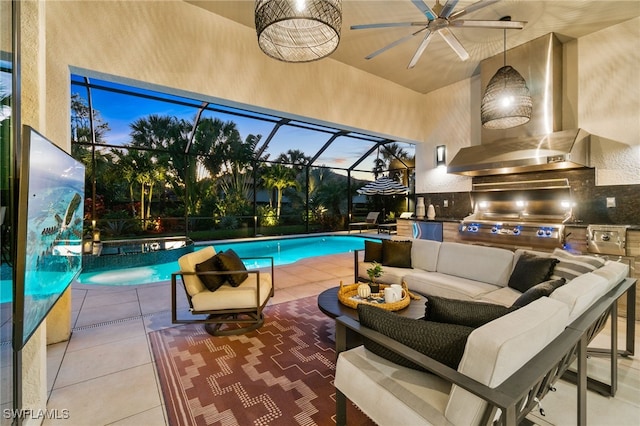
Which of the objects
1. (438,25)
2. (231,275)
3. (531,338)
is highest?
(438,25)

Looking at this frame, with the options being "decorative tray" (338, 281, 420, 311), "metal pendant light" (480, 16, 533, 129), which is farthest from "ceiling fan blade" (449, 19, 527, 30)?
"decorative tray" (338, 281, 420, 311)

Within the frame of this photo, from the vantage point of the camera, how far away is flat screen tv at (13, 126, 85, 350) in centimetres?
116

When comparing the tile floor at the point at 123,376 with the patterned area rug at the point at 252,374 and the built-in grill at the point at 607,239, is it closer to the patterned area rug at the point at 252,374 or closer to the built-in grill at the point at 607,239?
the patterned area rug at the point at 252,374

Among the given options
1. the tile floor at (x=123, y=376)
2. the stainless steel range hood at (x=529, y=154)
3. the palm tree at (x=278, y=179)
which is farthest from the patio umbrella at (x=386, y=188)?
the tile floor at (x=123, y=376)

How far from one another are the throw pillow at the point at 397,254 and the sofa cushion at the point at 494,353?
255 centimetres

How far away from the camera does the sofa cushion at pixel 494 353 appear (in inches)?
36.4

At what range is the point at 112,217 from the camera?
9.15 meters

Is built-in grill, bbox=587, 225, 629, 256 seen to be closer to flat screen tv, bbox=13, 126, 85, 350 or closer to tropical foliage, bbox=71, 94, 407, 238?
flat screen tv, bbox=13, 126, 85, 350

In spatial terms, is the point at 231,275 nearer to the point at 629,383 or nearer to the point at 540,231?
the point at 629,383

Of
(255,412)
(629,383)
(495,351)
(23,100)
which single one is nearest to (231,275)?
(255,412)

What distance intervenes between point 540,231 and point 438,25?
322 centimetres

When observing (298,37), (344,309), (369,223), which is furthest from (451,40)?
(369,223)

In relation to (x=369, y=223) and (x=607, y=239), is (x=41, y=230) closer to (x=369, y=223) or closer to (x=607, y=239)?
(x=607, y=239)

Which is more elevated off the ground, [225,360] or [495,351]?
[495,351]
